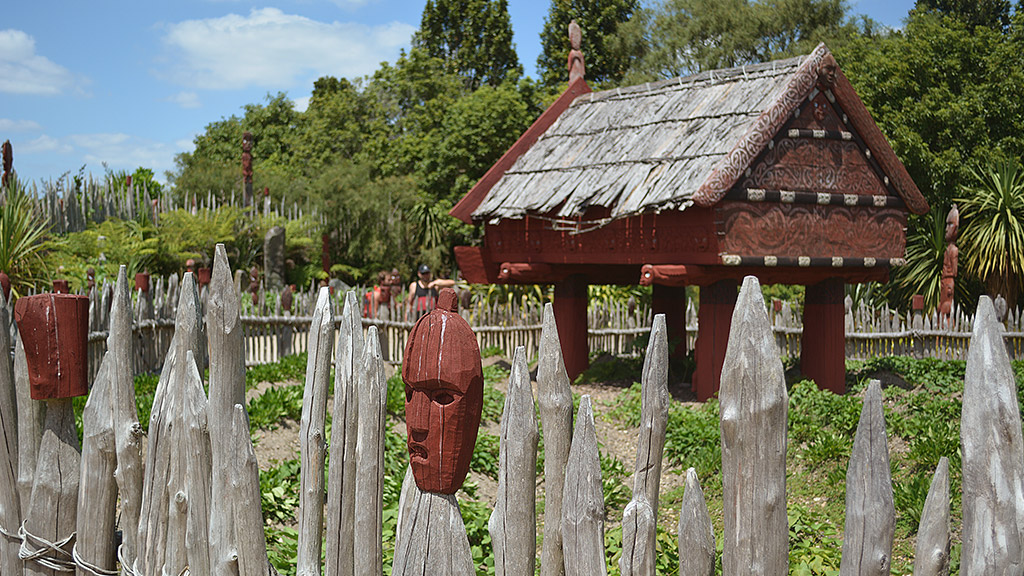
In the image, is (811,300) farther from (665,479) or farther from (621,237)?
(665,479)

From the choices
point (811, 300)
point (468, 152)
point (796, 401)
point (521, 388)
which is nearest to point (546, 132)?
point (811, 300)

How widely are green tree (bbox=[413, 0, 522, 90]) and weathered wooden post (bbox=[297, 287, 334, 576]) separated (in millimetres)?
34821

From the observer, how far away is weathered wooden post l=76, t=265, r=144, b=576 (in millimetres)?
3434

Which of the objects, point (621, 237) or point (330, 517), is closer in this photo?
point (330, 517)

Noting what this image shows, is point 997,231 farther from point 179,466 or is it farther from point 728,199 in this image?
point 179,466

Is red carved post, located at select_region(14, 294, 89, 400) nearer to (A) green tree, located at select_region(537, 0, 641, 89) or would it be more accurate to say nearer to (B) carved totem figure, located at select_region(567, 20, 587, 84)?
(B) carved totem figure, located at select_region(567, 20, 587, 84)

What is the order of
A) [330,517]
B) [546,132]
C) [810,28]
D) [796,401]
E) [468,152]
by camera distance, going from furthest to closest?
[810,28]
[468,152]
[546,132]
[796,401]
[330,517]

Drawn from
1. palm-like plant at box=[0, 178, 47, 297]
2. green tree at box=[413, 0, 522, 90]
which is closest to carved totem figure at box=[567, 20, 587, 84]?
palm-like plant at box=[0, 178, 47, 297]

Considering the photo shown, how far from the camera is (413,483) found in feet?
8.41

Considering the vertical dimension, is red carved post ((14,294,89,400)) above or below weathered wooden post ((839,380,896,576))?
above

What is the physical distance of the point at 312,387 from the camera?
2975mm

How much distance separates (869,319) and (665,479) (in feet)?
26.9

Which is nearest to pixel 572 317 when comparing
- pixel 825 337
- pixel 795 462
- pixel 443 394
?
pixel 825 337

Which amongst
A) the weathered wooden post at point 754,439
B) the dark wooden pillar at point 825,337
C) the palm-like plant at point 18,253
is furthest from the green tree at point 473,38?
the weathered wooden post at point 754,439
